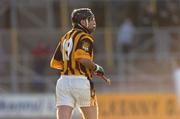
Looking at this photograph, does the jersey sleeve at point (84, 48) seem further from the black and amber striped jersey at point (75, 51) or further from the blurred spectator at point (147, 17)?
the blurred spectator at point (147, 17)

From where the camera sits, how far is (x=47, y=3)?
2377 centimetres

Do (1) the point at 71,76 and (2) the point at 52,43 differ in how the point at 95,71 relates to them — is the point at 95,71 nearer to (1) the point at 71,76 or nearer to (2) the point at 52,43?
(1) the point at 71,76

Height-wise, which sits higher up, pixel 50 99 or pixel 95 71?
pixel 95 71

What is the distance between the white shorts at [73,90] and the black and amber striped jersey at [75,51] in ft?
0.26

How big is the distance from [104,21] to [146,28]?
5.04ft

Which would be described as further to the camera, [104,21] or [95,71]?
[104,21]

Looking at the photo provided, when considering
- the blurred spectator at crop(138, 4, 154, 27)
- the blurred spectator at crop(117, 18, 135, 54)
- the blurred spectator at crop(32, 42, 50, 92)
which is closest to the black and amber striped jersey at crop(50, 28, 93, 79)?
the blurred spectator at crop(32, 42, 50, 92)

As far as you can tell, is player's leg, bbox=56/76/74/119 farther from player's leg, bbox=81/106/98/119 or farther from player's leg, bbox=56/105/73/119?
player's leg, bbox=81/106/98/119

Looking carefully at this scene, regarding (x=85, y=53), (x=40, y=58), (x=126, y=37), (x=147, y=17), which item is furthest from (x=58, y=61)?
(x=147, y=17)

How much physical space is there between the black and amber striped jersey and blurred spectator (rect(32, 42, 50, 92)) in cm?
1132

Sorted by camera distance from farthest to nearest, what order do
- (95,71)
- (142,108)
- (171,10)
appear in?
1. (171,10)
2. (142,108)
3. (95,71)

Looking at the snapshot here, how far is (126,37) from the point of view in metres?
22.3

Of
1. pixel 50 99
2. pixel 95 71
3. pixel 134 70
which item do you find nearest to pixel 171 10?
pixel 134 70

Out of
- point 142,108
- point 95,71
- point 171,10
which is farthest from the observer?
point 171,10
